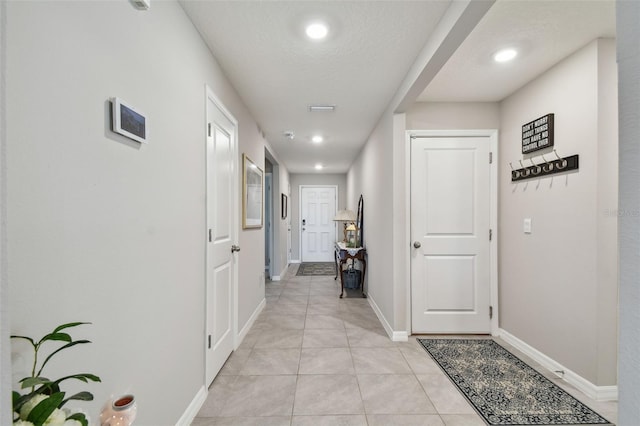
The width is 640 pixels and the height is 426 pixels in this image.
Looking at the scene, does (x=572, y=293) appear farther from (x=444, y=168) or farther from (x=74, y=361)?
(x=74, y=361)

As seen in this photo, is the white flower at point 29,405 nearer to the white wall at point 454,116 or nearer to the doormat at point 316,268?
the white wall at point 454,116

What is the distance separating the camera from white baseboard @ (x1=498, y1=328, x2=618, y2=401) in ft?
6.16

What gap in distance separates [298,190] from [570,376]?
20.2ft

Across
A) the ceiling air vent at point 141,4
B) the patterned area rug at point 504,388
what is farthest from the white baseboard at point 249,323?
the ceiling air vent at point 141,4

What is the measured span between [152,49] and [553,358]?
3.31m

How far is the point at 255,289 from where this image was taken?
3418 millimetres

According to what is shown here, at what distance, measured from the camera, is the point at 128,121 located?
1120 mm

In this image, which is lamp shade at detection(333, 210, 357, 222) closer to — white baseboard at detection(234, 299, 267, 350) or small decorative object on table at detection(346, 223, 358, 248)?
small decorative object on table at detection(346, 223, 358, 248)

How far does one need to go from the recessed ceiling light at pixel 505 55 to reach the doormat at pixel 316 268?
468 cm

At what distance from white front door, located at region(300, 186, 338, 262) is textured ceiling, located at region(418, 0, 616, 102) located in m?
5.00

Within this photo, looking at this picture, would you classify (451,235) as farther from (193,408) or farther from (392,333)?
(193,408)

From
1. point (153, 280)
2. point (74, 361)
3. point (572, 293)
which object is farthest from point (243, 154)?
point (572, 293)

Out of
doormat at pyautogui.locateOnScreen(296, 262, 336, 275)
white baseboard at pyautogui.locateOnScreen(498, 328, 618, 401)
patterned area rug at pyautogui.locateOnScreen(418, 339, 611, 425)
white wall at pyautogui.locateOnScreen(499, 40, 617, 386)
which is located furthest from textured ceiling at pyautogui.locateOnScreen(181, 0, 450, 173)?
doormat at pyautogui.locateOnScreen(296, 262, 336, 275)

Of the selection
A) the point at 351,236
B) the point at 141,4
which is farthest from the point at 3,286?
the point at 351,236
